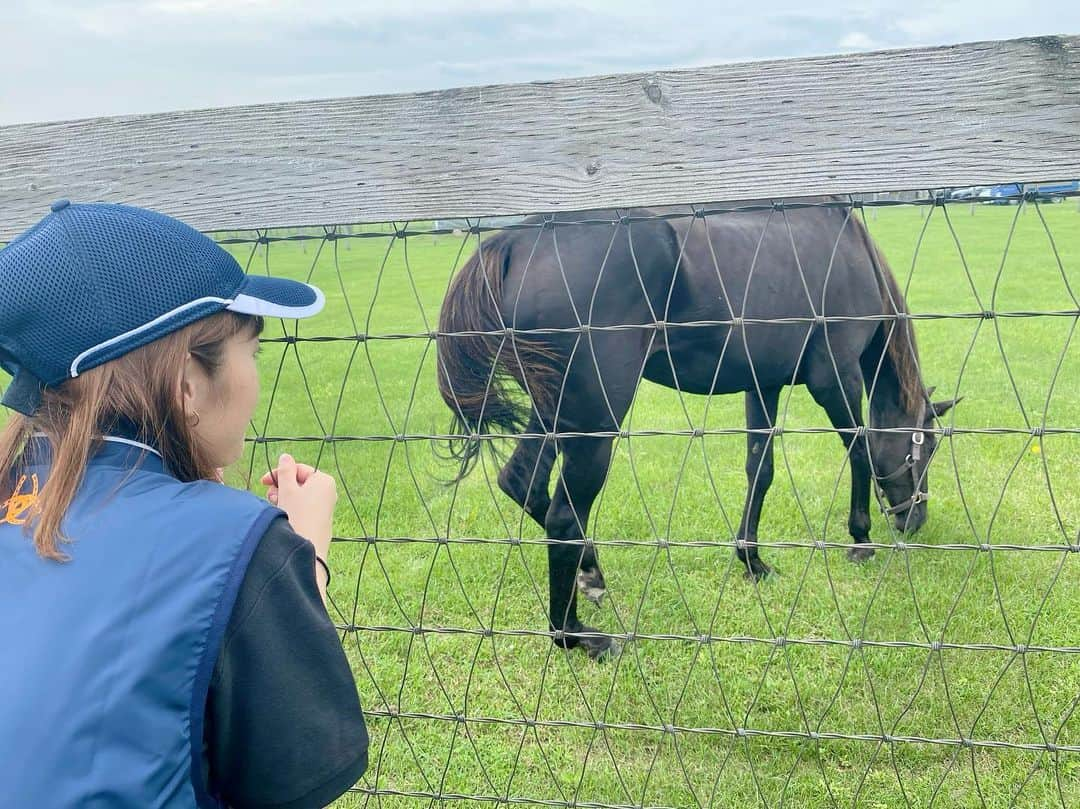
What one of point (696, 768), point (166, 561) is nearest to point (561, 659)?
point (696, 768)

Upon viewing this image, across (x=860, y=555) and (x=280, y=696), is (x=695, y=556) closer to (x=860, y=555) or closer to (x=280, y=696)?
(x=860, y=555)

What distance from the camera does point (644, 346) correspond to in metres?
3.22

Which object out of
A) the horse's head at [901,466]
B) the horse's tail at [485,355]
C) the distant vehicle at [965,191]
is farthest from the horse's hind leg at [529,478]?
the distant vehicle at [965,191]

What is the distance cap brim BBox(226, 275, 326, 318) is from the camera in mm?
1273

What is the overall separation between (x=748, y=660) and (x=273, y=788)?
2.42m

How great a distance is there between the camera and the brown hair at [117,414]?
1149 millimetres

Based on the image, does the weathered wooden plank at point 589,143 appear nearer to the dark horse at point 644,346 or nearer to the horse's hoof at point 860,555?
the dark horse at point 644,346

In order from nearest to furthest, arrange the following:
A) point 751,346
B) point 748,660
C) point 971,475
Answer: point 748,660 → point 751,346 → point 971,475

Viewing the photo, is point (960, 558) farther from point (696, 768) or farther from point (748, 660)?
point (696, 768)

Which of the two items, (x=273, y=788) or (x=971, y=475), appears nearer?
(x=273, y=788)

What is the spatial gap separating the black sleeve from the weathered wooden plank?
0.96 meters

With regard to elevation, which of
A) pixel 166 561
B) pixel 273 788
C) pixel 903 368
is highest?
pixel 166 561

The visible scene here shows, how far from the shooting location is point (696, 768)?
A: 2.70 metres

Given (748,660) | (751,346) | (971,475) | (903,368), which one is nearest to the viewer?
(748,660)
